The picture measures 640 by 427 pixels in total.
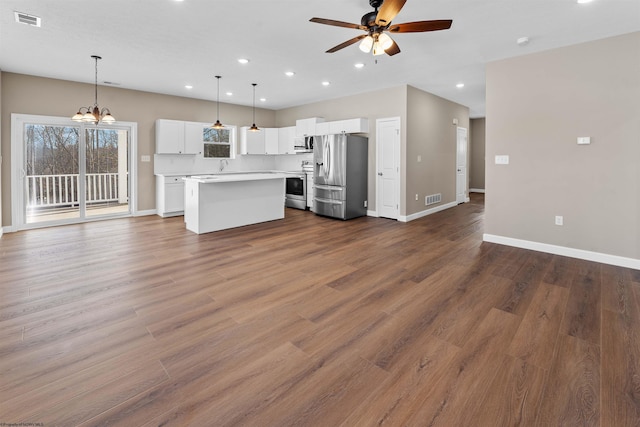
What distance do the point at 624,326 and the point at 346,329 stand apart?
2.10m

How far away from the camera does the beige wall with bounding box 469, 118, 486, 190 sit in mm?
11023

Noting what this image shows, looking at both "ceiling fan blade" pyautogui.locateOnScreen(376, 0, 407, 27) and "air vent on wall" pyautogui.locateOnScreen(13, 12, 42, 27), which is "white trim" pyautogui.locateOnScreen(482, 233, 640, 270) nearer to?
"ceiling fan blade" pyautogui.locateOnScreen(376, 0, 407, 27)

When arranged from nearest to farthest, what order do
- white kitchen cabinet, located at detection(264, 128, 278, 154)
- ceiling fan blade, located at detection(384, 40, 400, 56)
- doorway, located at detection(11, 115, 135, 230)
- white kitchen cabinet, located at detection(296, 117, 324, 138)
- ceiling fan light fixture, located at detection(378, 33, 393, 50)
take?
ceiling fan light fixture, located at detection(378, 33, 393, 50) < ceiling fan blade, located at detection(384, 40, 400, 56) < doorway, located at detection(11, 115, 135, 230) < white kitchen cabinet, located at detection(296, 117, 324, 138) < white kitchen cabinet, located at detection(264, 128, 278, 154)

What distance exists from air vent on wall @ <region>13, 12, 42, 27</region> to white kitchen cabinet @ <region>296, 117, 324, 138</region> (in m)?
5.15

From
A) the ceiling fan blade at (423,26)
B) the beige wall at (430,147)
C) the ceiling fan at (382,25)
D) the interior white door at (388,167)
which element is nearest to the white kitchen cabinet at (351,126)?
the interior white door at (388,167)

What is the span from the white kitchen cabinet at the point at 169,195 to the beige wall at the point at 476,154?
31.6ft

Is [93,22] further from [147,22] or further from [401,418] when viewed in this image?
[401,418]

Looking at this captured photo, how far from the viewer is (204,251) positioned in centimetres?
432

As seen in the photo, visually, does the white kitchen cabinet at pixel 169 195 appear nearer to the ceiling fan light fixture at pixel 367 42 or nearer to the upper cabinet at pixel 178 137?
the upper cabinet at pixel 178 137

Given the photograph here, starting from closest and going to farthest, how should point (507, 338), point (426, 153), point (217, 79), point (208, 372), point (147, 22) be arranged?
1. point (208, 372)
2. point (507, 338)
3. point (147, 22)
4. point (217, 79)
5. point (426, 153)

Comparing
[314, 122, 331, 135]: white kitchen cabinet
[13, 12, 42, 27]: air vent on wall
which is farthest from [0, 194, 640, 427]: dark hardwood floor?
[314, 122, 331, 135]: white kitchen cabinet

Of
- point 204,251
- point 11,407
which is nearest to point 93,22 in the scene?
point 204,251

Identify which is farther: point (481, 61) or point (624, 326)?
point (481, 61)

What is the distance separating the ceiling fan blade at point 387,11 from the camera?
2322 mm
